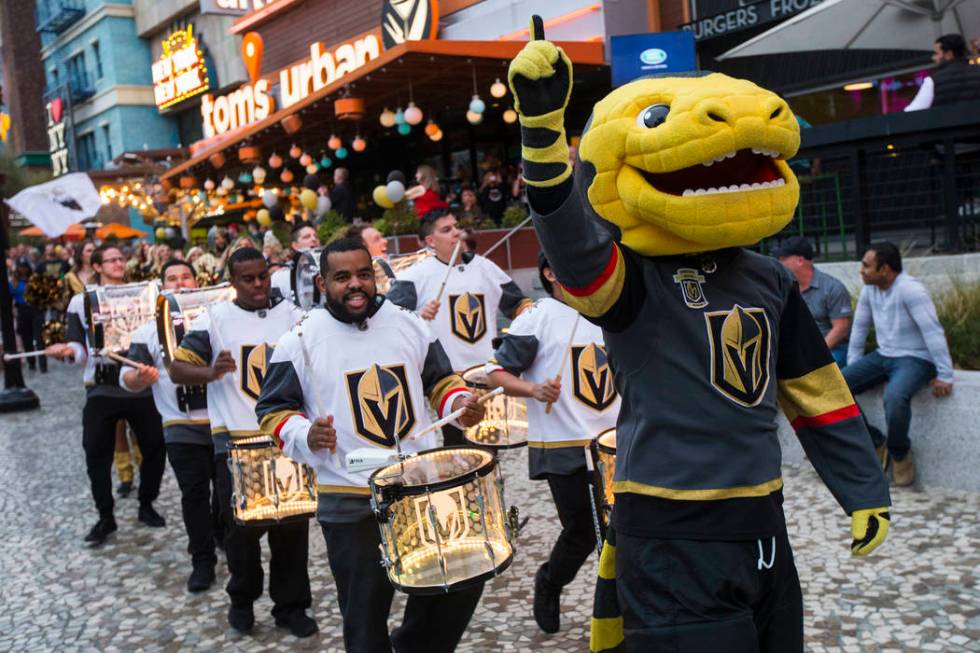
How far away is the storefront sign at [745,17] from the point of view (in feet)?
45.9

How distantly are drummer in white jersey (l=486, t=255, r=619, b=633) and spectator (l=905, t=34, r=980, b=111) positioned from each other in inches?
222

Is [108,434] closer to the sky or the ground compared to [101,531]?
closer to the sky

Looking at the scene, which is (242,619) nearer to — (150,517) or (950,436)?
(150,517)

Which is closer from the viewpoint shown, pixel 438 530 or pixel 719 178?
pixel 719 178

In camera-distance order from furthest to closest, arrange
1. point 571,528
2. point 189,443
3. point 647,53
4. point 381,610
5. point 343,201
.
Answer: point 343,201 → point 647,53 → point 189,443 → point 571,528 → point 381,610

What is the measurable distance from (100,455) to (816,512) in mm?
5159

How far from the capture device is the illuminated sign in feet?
114

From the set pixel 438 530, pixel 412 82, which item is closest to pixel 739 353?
pixel 438 530

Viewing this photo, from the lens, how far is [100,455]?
7391 mm

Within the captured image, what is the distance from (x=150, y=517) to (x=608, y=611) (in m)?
5.56

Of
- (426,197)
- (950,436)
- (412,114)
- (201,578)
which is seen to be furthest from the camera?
(412,114)

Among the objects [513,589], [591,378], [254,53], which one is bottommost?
[513,589]

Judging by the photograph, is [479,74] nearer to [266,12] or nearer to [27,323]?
[27,323]

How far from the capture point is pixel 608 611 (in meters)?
2.99
